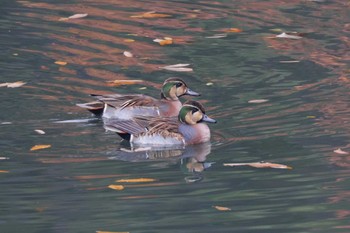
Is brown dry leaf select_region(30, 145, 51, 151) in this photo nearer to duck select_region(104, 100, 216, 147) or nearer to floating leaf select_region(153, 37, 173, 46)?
duck select_region(104, 100, 216, 147)

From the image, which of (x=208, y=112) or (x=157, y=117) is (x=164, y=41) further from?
(x=157, y=117)

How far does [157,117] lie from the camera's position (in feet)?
44.9

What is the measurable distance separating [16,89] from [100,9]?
17.5 feet

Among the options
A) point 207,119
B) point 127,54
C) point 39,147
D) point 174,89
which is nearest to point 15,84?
point 174,89

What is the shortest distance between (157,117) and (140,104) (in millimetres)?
694

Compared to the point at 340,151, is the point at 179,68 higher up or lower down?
A: lower down

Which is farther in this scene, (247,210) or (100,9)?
(100,9)

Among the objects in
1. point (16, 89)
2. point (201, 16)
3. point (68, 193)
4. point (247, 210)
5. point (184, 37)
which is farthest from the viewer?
point (201, 16)

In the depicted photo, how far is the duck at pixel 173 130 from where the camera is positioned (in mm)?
13055

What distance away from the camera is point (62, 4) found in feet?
67.1

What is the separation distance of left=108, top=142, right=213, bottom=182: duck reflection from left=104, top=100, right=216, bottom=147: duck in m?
0.11

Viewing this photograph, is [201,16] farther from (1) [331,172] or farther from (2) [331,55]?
(1) [331,172]

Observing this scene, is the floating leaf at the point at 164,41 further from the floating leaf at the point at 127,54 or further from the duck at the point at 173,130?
the duck at the point at 173,130

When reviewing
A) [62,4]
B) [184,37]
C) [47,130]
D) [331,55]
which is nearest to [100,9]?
[62,4]
